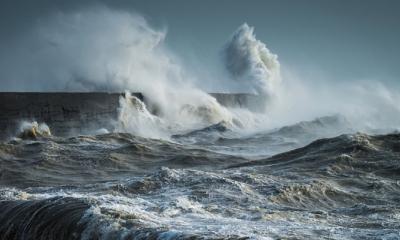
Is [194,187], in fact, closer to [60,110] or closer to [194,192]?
[194,192]

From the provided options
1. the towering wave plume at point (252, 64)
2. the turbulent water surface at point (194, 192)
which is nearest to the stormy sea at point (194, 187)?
the turbulent water surface at point (194, 192)

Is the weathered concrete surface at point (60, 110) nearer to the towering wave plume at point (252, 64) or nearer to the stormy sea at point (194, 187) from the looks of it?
the stormy sea at point (194, 187)

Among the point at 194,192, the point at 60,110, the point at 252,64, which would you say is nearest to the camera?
the point at 194,192

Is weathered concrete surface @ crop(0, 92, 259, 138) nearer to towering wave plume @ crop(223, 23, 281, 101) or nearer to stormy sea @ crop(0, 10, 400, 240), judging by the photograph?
stormy sea @ crop(0, 10, 400, 240)

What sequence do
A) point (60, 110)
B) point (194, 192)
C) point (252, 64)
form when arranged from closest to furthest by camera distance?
point (194, 192), point (60, 110), point (252, 64)

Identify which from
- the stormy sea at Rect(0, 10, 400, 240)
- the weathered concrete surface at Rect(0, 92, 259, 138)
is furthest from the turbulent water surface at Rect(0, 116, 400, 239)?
the weathered concrete surface at Rect(0, 92, 259, 138)

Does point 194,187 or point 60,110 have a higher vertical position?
point 60,110

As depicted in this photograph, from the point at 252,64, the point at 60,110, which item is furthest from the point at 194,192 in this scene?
the point at 252,64
